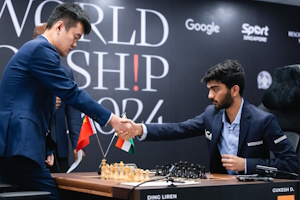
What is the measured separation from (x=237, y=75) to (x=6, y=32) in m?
2.72

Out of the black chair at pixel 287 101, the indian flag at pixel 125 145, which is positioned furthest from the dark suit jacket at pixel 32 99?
the black chair at pixel 287 101

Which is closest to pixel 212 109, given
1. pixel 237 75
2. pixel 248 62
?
pixel 237 75

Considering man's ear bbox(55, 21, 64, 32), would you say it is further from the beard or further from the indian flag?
the beard

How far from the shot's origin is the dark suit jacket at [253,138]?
9.53ft

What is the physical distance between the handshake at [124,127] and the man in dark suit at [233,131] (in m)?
0.01

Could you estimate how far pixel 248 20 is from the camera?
6328mm

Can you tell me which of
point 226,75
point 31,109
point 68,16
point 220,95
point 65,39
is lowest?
point 31,109

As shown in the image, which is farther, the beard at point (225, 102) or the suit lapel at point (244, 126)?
the beard at point (225, 102)

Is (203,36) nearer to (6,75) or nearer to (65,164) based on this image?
(65,164)

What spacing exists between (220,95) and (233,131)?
25 cm

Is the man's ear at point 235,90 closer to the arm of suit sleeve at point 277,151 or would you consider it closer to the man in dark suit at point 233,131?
the man in dark suit at point 233,131

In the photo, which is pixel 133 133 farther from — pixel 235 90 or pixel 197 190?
pixel 197 190

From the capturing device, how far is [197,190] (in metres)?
2.13

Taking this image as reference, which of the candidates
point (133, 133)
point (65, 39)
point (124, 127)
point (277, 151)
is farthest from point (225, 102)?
point (65, 39)
